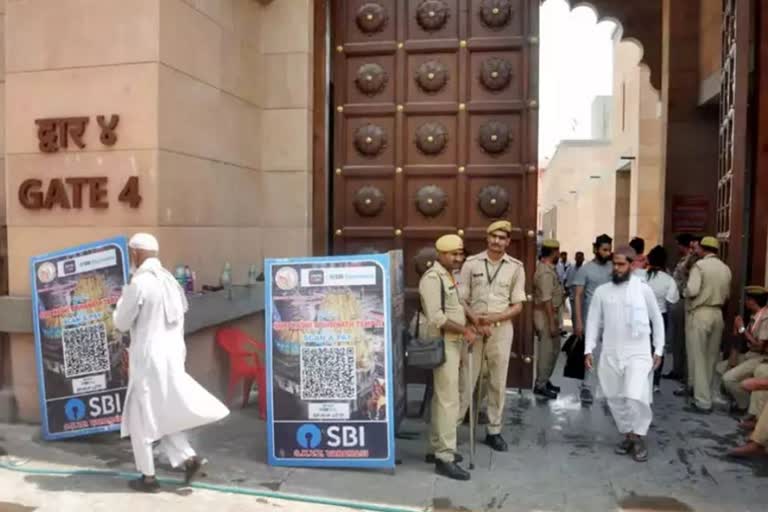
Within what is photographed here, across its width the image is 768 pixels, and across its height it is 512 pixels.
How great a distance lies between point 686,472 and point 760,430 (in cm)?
68

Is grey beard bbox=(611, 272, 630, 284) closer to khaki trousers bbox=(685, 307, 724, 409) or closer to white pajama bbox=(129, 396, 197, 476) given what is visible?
khaki trousers bbox=(685, 307, 724, 409)

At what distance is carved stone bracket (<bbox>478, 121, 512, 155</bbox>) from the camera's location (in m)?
6.76

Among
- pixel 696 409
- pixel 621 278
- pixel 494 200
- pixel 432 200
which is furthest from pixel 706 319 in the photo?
pixel 432 200

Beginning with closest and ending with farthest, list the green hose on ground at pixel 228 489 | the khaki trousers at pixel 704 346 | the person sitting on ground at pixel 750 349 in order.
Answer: the green hose on ground at pixel 228 489, the person sitting on ground at pixel 750 349, the khaki trousers at pixel 704 346

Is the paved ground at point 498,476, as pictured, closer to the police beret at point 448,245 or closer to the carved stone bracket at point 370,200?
the police beret at point 448,245

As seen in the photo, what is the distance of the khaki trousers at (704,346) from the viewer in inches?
258

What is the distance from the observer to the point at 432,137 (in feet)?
22.5

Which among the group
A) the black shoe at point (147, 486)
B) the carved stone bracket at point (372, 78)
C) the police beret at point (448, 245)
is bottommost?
the black shoe at point (147, 486)

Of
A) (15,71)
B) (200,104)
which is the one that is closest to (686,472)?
(200,104)

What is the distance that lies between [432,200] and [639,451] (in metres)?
3.00

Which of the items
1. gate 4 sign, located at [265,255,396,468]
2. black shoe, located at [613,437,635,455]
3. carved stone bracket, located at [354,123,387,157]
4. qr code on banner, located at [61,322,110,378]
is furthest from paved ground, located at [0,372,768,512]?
carved stone bracket, located at [354,123,387,157]

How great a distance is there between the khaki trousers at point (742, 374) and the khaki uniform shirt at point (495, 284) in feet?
6.58

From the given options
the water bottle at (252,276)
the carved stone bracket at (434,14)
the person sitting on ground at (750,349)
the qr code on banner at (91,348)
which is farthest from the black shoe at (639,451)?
the carved stone bracket at (434,14)

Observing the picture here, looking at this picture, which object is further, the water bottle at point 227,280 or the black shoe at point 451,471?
the water bottle at point 227,280
